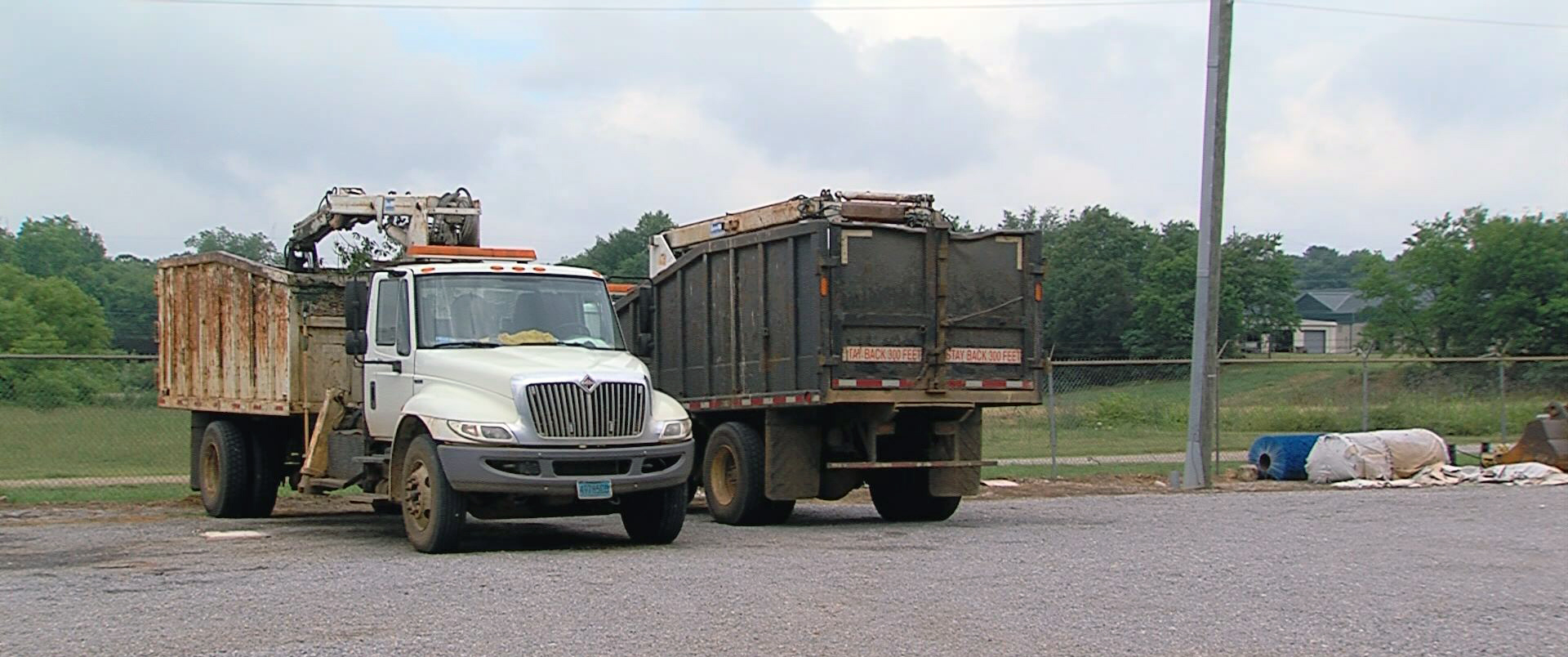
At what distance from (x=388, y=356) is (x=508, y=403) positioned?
6.13 ft

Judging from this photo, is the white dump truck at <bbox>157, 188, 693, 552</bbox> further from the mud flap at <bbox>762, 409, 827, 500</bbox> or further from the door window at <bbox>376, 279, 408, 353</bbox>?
the mud flap at <bbox>762, 409, 827, 500</bbox>

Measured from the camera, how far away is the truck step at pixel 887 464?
1652cm

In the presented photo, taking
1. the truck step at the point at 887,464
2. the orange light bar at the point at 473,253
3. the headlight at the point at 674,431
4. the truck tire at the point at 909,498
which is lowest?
the truck tire at the point at 909,498

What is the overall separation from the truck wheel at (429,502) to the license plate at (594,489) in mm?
933

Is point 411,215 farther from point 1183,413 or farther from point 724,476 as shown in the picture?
point 1183,413

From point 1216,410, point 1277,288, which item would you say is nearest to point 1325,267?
point 1277,288

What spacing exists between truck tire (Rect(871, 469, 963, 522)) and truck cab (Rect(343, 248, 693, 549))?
380 cm

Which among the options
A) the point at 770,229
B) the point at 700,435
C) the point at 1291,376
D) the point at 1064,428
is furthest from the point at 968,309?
the point at 1291,376

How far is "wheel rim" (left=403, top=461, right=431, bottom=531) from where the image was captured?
13.6 meters

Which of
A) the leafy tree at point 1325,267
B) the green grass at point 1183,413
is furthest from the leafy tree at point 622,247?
the leafy tree at point 1325,267

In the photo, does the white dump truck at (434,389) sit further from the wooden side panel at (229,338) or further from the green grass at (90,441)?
the green grass at (90,441)

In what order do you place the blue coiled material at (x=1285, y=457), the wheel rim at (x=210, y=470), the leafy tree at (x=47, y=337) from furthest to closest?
the blue coiled material at (x=1285, y=457) < the leafy tree at (x=47, y=337) < the wheel rim at (x=210, y=470)

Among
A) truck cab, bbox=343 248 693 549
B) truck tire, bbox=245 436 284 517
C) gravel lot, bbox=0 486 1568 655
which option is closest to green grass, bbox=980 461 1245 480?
gravel lot, bbox=0 486 1568 655

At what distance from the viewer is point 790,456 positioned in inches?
658
